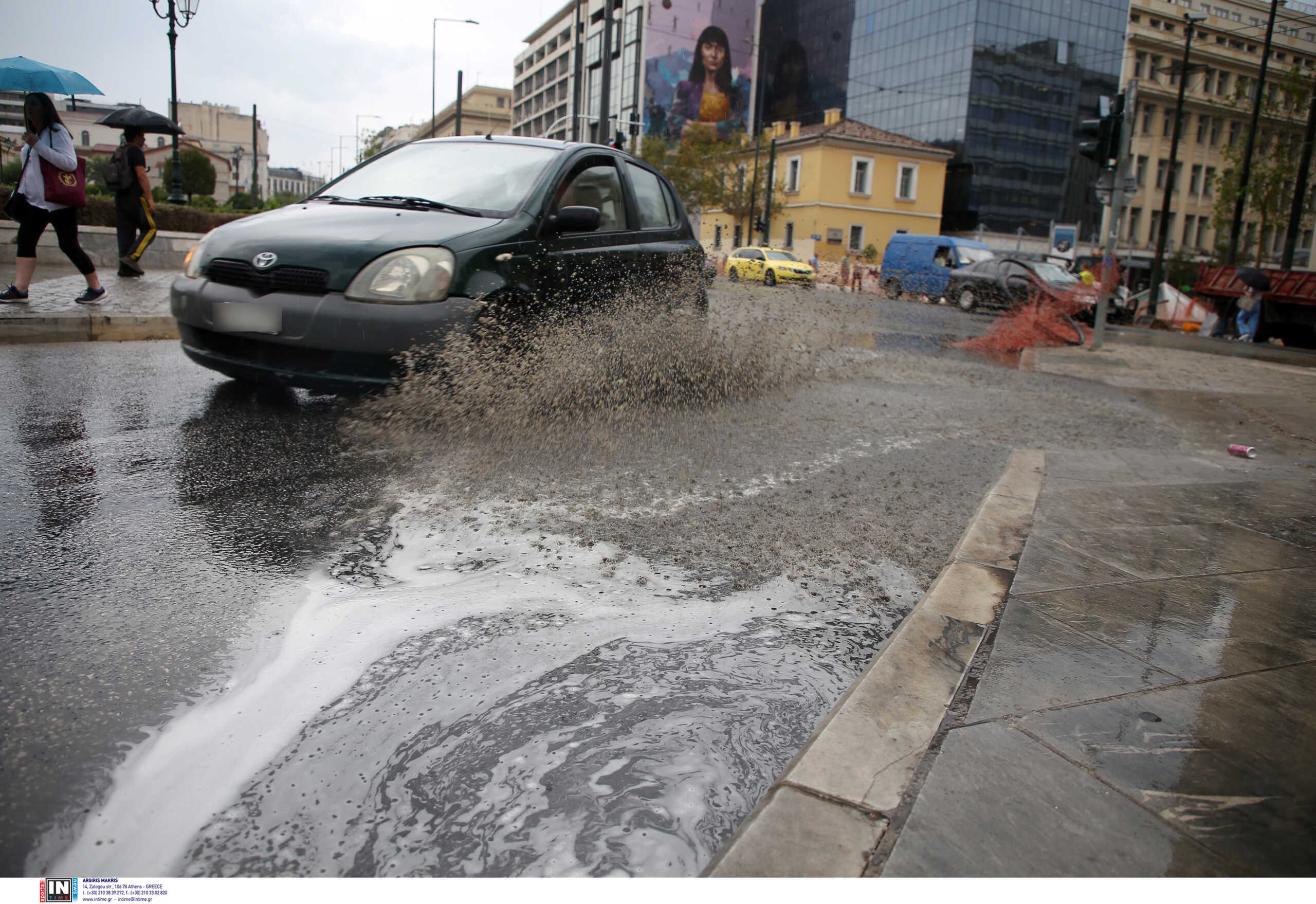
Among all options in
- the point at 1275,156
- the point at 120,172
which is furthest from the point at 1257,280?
the point at 120,172

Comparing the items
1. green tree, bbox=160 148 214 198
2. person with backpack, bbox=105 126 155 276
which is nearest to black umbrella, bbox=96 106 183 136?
person with backpack, bbox=105 126 155 276

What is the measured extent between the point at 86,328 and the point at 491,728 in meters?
7.10

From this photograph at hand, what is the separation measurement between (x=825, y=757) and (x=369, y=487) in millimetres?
2377

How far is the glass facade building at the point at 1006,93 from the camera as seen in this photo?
2459 inches

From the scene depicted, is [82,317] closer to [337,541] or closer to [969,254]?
[337,541]

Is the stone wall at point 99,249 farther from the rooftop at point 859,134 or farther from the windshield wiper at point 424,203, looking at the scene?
the rooftop at point 859,134

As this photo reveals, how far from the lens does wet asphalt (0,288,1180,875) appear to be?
1.62 metres

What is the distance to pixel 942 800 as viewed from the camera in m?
1.54

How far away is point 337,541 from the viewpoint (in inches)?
114

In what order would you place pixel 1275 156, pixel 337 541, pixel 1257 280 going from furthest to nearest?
pixel 1275 156, pixel 1257 280, pixel 337 541

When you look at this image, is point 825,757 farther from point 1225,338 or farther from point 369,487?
point 1225,338

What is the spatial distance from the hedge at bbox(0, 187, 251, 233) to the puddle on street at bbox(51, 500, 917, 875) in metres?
14.0

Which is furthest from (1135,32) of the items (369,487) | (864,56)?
(369,487)

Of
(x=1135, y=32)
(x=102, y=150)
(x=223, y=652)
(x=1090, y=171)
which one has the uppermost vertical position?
(x=1135, y=32)
